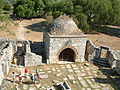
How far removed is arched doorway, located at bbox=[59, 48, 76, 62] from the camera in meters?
18.2

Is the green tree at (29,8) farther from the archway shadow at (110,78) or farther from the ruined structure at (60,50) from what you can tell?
the archway shadow at (110,78)

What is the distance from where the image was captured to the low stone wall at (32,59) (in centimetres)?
1661

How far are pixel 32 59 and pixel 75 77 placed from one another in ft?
13.4

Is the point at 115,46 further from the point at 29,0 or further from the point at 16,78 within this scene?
the point at 29,0

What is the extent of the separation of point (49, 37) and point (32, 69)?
10.2ft

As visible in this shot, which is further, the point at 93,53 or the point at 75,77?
the point at 93,53

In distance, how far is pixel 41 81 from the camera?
14648 mm

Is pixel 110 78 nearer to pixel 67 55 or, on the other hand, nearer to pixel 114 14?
pixel 67 55

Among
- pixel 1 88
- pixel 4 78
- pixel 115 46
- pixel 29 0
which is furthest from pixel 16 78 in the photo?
pixel 29 0

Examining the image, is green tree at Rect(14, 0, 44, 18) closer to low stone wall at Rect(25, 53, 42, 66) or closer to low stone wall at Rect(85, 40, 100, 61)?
low stone wall at Rect(85, 40, 100, 61)

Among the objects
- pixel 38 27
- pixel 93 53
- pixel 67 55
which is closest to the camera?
pixel 67 55

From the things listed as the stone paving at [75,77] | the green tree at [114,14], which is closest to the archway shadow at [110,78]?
the stone paving at [75,77]

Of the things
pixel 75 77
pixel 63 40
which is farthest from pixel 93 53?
pixel 75 77

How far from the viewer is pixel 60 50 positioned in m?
17.3
